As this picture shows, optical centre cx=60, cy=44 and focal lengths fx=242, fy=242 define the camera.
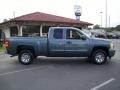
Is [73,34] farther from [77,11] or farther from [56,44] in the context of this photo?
[77,11]

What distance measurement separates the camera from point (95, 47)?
41.6 ft

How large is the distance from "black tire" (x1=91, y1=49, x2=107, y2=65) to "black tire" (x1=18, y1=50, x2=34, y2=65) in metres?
3.25

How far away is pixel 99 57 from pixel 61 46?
2.06 meters

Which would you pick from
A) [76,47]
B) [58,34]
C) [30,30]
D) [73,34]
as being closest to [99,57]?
[76,47]

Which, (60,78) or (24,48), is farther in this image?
(24,48)

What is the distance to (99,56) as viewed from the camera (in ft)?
41.4

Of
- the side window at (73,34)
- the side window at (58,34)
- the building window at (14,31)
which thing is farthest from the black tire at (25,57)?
the building window at (14,31)

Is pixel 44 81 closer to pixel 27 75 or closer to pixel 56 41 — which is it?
pixel 27 75

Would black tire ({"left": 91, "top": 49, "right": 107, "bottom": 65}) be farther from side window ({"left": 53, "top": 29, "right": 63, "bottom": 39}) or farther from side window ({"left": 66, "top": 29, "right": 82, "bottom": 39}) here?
side window ({"left": 53, "top": 29, "right": 63, "bottom": 39})

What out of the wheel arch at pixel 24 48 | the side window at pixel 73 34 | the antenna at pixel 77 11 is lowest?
the wheel arch at pixel 24 48

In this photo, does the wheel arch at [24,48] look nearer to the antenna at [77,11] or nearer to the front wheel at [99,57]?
the front wheel at [99,57]

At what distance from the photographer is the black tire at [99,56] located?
12.6 metres

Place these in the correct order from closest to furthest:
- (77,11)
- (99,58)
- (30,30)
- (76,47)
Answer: (76,47)
(99,58)
(30,30)
(77,11)

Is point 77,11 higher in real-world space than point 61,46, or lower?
higher
